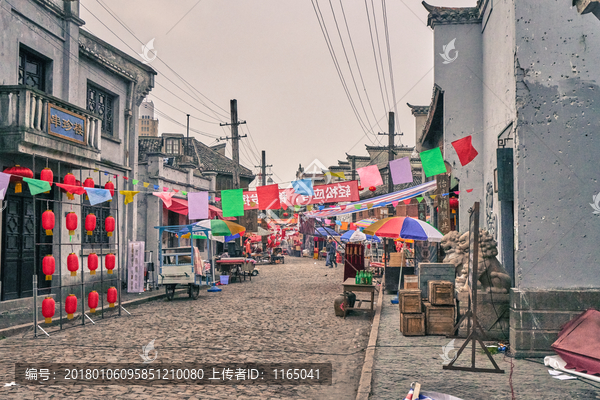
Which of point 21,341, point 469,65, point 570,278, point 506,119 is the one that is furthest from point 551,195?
point 21,341

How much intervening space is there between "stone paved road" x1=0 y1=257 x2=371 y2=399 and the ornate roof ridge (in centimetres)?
830

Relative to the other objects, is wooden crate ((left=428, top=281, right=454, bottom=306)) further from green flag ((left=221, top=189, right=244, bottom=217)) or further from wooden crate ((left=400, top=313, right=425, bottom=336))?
green flag ((left=221, top=189, right=244, bottom=217))

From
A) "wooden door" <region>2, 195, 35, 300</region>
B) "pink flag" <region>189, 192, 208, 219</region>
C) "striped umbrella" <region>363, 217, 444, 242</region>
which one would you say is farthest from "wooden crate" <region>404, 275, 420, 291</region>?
"wooden door" <region>2, 195, 35, 300</region>

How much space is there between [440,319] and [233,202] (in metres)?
6.98

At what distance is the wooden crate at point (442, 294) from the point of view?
958cm

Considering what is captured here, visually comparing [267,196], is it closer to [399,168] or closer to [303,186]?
[303,186]

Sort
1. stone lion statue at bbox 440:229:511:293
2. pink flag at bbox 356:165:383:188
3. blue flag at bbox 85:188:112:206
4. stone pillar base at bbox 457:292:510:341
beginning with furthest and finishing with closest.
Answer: pink flag at bbox 356:165:383:188 < blue flag at bbox 85:188:112:206 < stone lion statue at bbox 440:229:511:293 < stone pillar base at bbox 457:292:510:341

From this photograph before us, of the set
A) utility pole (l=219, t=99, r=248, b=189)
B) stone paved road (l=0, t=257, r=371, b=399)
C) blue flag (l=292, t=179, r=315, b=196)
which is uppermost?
utility pole (l=219, t=99, r=248, b=189)

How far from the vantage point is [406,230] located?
1248 cm

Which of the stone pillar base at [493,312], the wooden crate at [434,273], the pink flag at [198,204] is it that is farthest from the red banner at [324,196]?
the stone pillar base at [493,312]

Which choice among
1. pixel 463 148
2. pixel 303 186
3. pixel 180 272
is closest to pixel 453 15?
pixel 463 148

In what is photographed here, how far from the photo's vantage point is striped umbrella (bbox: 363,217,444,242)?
40.8 feet

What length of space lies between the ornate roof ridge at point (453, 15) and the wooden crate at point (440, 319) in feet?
25.9

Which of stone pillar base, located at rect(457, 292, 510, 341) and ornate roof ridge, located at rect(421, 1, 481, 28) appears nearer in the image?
stone pillar base, located at rect(457, 292, 510, 341)
